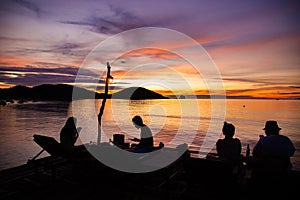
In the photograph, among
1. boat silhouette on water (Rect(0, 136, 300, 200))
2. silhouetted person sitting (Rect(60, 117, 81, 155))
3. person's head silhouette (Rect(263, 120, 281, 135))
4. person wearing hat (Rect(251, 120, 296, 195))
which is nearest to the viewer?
person wearing hat (Rect(251, 120, 296, 195))

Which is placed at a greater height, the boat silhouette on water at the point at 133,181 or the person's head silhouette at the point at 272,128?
the person's head silhouette at the point at 272,128

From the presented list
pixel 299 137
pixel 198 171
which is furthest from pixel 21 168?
pixel 299 137

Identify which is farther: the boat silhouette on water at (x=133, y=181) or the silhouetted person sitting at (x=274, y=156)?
the boat silhouette on water at (x=133, y=181)

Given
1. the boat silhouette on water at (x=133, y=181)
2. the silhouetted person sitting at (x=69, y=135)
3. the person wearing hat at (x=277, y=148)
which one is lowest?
the boat silhouette on water at (x=133, y=181)

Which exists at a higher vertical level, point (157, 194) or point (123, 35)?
point (123, 35)

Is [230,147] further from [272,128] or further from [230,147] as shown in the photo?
[272,128]

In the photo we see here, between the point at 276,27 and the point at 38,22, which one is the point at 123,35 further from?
the point at 276,27

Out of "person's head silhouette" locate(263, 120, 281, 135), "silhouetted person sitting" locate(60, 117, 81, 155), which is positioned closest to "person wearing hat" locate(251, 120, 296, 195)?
"person's head silhouette" locate(263, 120, 281, 135)

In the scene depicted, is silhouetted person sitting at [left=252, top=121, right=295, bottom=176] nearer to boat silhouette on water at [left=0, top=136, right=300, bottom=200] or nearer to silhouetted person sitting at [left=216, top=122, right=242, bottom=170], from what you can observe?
boat silhouette on water at [left=0, top=136, right=300, bottom=200]

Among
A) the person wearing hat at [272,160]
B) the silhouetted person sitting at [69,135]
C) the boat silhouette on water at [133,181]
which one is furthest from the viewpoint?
the silhouetted person sitting at [69,135]

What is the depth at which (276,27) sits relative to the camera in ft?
49.5

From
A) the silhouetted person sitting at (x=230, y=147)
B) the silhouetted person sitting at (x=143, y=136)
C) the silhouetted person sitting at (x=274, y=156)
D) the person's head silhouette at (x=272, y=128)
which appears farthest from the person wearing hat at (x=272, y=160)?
the silhouetted person sitting at (x=143, y=136)

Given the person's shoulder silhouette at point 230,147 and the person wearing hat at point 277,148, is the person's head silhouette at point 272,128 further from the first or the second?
the person's shoulder silhouette at point 230,147

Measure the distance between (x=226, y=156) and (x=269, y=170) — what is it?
1.29 meters
